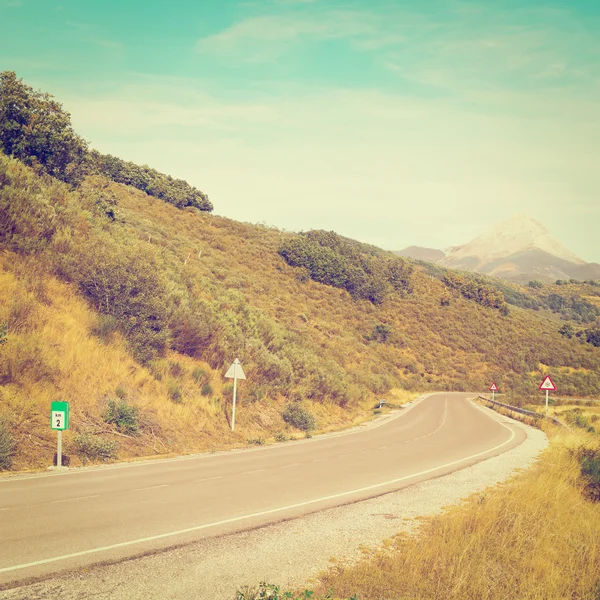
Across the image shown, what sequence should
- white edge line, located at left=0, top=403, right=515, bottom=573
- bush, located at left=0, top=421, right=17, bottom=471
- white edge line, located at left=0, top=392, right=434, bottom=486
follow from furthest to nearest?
bush, located at left=0, top=421, right=17, bottom=471 → white edge line, located at left=0, top=392, right=434, bottom=486 → white edge line, located at left=0, top=403, right=515, bottom=573

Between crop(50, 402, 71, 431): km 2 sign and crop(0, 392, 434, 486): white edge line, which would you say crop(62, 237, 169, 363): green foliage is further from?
crop(50, 402, 71, 431): km 2 sign

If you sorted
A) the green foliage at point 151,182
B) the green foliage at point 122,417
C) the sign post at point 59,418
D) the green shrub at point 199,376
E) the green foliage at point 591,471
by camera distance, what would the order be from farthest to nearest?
the green foliage at point 151,182 → the green shrub at point 199,376 → the green foliage at point 122,417 → the sign post at point 59,418 → the green foliage at point 591,471

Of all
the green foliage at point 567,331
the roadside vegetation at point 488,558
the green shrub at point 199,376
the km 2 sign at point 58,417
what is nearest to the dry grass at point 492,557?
the roadside vegetation at point 488,558

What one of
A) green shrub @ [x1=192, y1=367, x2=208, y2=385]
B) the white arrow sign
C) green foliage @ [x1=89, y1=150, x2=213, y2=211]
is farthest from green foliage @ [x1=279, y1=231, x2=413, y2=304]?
the white arrow sign

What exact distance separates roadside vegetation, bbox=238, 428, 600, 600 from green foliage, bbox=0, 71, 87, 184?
2399cm

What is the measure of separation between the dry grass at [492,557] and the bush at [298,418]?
42.4ft

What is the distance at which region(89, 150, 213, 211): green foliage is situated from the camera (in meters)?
68.5

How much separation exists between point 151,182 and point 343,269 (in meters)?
27.6

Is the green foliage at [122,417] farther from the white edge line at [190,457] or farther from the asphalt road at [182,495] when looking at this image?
the asphalt road at [182,495]

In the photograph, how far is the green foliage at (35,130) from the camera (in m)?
24.6

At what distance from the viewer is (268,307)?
44.8m

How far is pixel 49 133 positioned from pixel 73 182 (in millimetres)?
3193

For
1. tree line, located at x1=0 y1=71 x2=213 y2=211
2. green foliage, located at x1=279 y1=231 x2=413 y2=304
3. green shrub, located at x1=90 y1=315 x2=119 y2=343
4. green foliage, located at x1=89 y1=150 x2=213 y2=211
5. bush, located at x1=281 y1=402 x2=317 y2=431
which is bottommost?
bush, located at x1=281 y1=402 x2=317 y2=431

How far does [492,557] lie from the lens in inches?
279
